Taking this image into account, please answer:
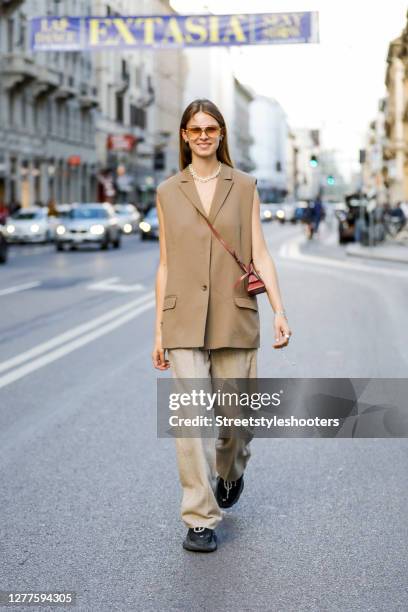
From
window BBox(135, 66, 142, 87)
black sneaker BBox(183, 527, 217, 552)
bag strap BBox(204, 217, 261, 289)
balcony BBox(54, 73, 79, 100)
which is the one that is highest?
window BBox(135, 66, 142, 87)

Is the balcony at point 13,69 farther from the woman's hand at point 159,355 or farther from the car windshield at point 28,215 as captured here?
the woman's hand at point 159,355

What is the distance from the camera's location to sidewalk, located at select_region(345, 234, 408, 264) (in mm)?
31981

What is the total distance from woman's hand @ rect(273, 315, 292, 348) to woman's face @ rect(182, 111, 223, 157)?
0.71 meters

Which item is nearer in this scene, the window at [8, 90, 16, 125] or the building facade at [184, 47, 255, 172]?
the window at [8, 90, 16, 125]

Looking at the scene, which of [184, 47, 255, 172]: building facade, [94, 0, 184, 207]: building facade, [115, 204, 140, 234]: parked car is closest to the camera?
[115, 204, 140, 234]: parked car

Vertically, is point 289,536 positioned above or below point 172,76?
below

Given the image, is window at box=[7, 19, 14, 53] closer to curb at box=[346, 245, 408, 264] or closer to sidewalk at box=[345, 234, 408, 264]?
sidewalk at box=[345, 234, 408, 264]

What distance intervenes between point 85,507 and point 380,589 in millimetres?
1726

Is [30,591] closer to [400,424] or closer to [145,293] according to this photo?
[400,424]

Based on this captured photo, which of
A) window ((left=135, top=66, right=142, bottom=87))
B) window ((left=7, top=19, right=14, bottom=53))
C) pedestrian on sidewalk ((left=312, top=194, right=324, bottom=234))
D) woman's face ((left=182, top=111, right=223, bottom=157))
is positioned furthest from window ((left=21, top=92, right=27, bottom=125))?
woman's face ((left=182, top=111, right=223, bottom=157))

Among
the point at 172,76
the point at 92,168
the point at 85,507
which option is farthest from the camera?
the point at 172,76

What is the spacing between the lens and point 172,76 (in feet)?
348

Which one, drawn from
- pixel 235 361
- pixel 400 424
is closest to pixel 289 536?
pixel 235 361

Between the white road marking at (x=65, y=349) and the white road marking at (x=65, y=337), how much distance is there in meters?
0.10
